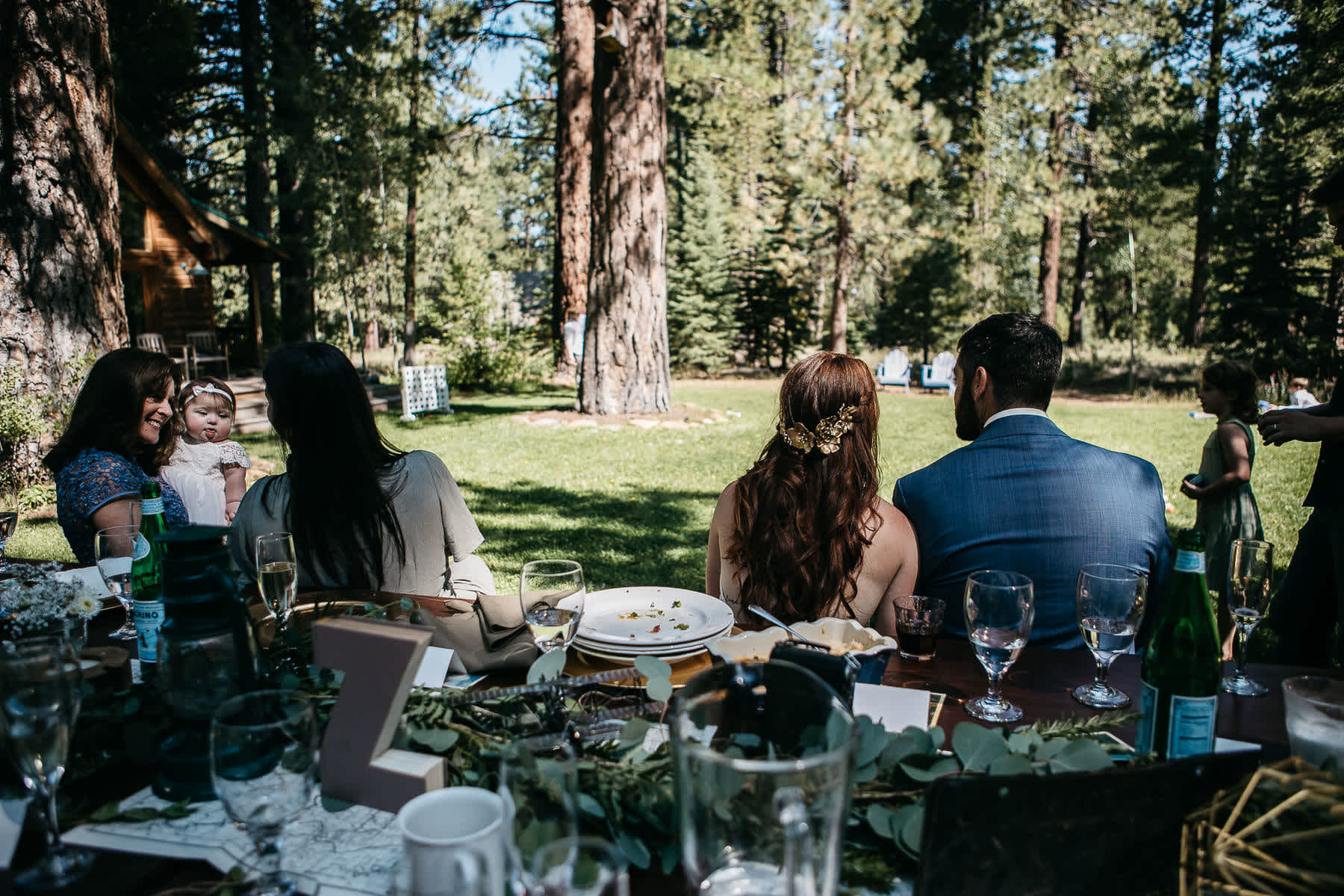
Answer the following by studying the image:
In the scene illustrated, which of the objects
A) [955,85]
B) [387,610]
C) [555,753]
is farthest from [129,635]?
[955,85]

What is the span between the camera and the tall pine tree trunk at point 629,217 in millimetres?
10883

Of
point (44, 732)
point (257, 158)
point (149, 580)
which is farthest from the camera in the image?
point (257, 158)

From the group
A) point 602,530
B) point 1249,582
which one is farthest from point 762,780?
point 602,530

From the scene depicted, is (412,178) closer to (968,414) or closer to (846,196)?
(846,196)

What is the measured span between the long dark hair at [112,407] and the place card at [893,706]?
337 centimetres

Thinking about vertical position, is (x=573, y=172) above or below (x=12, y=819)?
above

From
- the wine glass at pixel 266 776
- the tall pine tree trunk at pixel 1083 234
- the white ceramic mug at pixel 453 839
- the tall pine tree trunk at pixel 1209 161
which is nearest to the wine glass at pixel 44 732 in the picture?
the wine glass at pixel 266 776

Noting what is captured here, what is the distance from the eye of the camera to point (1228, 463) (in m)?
4.50

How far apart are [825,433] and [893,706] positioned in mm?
1019

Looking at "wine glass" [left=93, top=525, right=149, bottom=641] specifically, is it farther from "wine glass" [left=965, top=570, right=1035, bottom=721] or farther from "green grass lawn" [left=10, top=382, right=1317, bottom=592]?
"green grass lawn" [left=10, top=382, right=1317, bottom=592]

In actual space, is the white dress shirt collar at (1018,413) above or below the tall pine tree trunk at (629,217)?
below

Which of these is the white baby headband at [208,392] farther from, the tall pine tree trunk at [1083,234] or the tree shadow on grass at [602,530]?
the tall pine tree trunk at [1083,234]

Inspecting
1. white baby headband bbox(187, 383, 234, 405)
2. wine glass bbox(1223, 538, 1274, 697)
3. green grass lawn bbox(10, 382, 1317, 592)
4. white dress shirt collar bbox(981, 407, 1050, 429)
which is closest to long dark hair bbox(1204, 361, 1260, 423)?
green grass lawn bbox(10, 382, 1317, 592)

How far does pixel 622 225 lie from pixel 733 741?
10.7m
